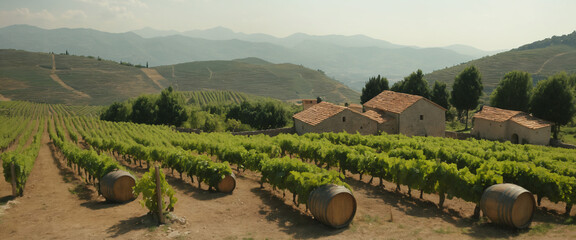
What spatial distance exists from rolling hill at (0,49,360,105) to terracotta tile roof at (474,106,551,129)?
122 meters

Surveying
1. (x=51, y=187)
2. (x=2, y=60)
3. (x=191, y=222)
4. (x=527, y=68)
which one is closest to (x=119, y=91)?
(x=2, y=60)

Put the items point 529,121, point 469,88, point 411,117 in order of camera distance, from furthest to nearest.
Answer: point 469,88 < point 411,117 < point 529,121

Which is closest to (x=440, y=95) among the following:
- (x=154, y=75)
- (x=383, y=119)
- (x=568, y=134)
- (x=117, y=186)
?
(x=568, y=134)

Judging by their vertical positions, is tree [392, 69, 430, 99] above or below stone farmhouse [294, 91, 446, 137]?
above

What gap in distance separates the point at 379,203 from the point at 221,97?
11951 centimetres

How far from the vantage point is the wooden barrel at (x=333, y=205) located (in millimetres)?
10117

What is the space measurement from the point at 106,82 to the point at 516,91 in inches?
5646

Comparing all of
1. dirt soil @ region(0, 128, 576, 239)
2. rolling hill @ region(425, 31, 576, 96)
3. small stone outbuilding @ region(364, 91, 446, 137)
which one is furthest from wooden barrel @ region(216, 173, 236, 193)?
rolling hill @ region(425, 31, 576, 96)

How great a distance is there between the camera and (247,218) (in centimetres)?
1173

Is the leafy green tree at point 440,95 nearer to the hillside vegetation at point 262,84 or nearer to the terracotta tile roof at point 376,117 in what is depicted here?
the terracotta tile roof at point 376,117

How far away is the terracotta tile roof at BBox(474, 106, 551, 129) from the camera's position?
3150 centimetres

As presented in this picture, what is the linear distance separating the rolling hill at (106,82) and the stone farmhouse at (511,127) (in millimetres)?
121694

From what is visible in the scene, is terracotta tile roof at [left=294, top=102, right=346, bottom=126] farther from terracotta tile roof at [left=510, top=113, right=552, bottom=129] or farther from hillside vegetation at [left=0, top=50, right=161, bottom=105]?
hillside vegetation at [left=0, top=50, right=161, bottom=105]

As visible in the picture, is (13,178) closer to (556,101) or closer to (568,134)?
(556,101)
